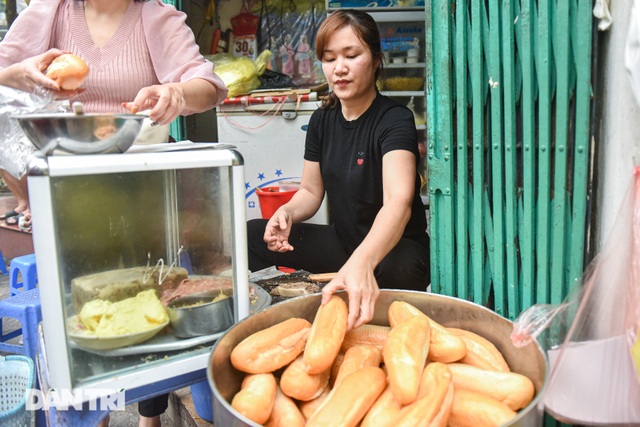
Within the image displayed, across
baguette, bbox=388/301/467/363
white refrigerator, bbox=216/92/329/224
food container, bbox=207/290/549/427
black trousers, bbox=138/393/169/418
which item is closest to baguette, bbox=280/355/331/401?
food container, bbox=207/290/549/427

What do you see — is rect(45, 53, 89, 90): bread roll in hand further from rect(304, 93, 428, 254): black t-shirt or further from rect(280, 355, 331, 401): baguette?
rect(304, 93, 428, 254): black t-shirt

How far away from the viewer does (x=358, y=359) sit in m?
1.10

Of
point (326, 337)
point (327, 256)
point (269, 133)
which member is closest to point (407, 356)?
point (326, 337)

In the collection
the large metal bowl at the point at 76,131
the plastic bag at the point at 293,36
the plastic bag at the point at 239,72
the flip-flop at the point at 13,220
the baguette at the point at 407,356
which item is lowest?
the flip-flop at the point at 13,220

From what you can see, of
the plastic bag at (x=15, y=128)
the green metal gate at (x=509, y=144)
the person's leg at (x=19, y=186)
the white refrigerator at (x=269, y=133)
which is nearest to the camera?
the green metal gate at (x=509, y=144)

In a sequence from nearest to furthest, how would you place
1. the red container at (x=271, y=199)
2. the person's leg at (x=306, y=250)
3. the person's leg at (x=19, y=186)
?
the person's leg at (x=19, y=186)
the person's leg at (x=306, y=250)
the red container at (x=271, y=199)

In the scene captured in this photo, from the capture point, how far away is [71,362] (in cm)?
108

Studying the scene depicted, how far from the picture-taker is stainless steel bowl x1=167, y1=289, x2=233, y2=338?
3.99ft

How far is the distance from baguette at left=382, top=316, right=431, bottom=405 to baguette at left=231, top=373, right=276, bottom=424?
0.24m

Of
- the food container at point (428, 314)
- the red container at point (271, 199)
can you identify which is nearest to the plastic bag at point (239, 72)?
the red container at point (271, 199)

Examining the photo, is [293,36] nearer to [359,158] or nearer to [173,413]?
[359,158]

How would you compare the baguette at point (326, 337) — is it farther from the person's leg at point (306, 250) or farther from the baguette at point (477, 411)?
the person's leg at point (306, 250)

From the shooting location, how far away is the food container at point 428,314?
950 millimetres

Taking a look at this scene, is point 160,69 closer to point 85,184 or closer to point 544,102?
point 85,184
